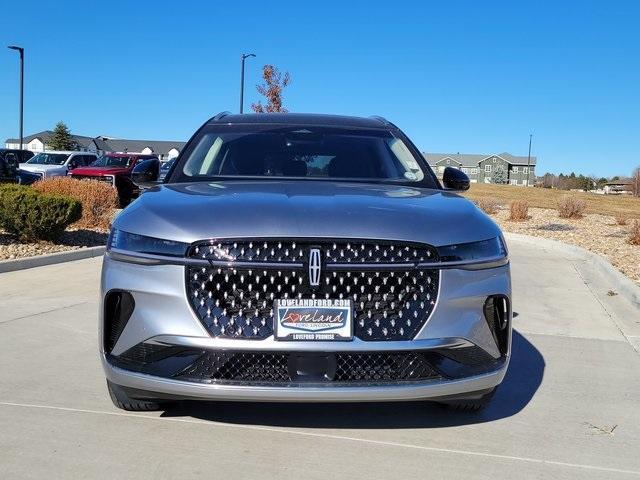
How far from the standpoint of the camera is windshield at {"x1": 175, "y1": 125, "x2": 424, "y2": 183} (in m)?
4.80

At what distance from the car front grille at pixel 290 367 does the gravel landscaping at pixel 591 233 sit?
7.43 m

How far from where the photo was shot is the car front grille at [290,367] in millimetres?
3223

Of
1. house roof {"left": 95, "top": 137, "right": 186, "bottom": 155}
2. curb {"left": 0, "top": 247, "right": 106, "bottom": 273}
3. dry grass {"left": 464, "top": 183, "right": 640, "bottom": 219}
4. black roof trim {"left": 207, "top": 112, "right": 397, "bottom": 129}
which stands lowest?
curb {"left": 0, "top": 247, "right": 106, "bottom": 273}

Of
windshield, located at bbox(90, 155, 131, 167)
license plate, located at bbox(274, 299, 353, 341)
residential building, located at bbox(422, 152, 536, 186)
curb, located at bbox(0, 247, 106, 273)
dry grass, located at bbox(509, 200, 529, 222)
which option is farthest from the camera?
residential building, located at bbox(422, 152, 536, 186)

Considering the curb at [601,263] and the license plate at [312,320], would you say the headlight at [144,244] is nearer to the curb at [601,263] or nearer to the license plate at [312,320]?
the license plate at [312,320]

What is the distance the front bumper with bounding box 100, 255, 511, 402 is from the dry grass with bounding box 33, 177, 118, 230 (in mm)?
10610

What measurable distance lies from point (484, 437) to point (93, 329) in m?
3.53

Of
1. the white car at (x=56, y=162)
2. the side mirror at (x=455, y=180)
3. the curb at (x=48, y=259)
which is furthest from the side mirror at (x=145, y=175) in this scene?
the white car at (x=56, y=162)

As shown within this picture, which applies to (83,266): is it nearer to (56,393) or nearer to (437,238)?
(56,393)

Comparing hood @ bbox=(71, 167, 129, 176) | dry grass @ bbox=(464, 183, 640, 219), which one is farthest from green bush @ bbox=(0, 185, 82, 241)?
dry grass @ bbox=(464, 183, 640, 219)

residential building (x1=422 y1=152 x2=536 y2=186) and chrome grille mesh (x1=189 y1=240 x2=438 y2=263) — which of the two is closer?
chrome grille mesh (x1=189 y1=240 x2=438 y2=263)

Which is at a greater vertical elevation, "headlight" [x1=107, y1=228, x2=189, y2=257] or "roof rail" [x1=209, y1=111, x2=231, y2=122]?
"roof rail" [x1=209, y1=111, x2=231, y2=122]

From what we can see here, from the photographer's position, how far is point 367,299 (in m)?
3.29

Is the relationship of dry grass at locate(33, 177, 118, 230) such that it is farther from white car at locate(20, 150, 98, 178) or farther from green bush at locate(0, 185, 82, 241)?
white car at locate(20, 150, 98, 178)
